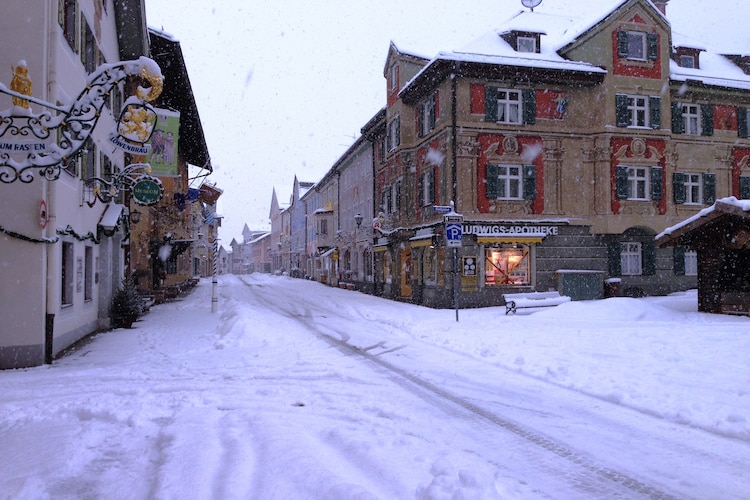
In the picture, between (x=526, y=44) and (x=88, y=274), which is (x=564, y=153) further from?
(x=88, y=274)

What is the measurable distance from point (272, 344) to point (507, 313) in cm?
841

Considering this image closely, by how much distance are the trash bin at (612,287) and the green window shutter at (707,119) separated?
8.95 meters

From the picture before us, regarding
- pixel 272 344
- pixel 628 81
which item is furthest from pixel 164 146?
pixel 628 81

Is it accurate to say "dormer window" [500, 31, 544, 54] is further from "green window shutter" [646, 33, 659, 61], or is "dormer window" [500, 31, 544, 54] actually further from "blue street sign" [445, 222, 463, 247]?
"blue street sign" [445, 222, 463, 247]

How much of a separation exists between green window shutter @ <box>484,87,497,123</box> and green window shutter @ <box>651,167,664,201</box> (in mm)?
7816

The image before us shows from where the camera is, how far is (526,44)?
2500 centimetres

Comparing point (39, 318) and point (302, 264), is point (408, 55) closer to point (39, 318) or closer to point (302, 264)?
point (39, 318)

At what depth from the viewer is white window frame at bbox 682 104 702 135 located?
1026 inches

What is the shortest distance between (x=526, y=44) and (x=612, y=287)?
1112 cm

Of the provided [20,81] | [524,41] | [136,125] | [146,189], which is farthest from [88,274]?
[524,41]

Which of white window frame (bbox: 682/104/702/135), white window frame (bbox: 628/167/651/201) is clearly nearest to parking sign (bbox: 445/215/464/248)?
white window frame (bbox: 628/167/651/201)

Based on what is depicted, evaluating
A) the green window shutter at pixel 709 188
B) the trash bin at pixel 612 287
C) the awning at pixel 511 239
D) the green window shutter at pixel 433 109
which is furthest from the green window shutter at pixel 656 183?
the green window shutter at pixel 433 109

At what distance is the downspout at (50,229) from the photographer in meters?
10.3

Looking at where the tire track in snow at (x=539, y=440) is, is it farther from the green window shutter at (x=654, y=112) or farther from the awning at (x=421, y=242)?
the green window shutter at (x=654, y=112)
